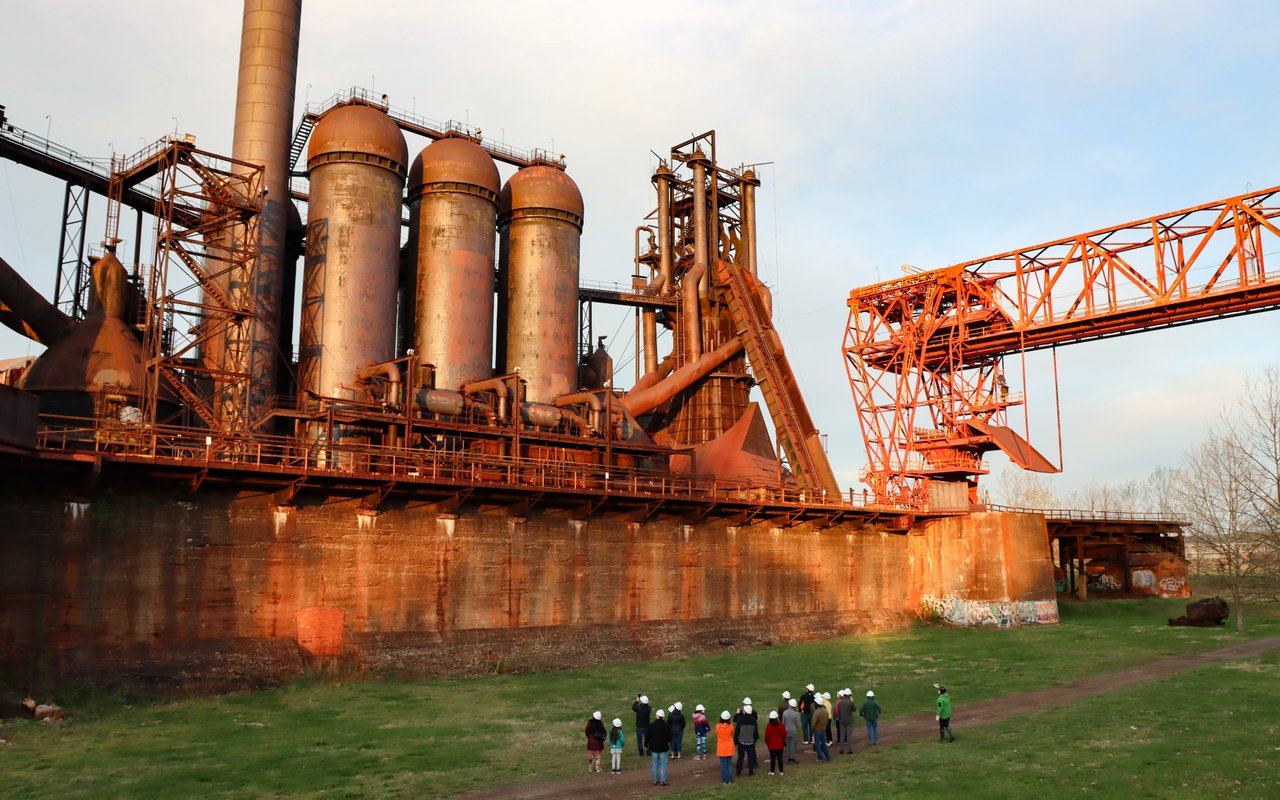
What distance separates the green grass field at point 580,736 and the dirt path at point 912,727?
29.7 inches

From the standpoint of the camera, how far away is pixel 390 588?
120 ft

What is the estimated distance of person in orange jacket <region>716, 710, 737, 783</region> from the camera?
783 inches

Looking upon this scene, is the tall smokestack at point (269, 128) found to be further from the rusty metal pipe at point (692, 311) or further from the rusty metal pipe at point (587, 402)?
the rusty metal pipe at point (692, 311)

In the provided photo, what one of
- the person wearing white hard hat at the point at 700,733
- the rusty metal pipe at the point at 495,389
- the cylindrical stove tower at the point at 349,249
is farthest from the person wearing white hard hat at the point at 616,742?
the cylindrical stove tower at the point at 349,249

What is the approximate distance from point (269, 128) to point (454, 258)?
1137cm

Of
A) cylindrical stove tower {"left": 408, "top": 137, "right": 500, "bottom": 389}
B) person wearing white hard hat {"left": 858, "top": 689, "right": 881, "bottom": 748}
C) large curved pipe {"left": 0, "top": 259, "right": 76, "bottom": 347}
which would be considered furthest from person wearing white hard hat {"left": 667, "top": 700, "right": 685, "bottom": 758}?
large curved pipe {"left": 0, "top": 259, "right": 76, "bottom": 347}

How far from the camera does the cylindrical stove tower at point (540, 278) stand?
2196 inches

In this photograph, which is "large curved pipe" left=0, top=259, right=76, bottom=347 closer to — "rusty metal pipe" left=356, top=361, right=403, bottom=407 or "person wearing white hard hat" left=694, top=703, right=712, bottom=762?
"rusty metal pipe" left=356, top=361, right=403, bottom=407

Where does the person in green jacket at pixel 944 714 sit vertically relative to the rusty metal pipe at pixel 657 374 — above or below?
below

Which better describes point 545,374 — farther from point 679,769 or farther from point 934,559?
point 679,769

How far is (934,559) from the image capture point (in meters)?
58.2

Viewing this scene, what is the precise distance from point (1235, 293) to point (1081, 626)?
19.7 m

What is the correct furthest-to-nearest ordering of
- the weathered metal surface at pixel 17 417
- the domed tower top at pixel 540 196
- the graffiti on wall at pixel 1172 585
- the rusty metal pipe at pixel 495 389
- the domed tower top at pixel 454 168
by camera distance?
the graffiti on wall at pixel 1172 585
the domed tower top at pixel 540 196
the domed tower top at pixel 454 168
the rusty metal pipe at pixel 495 389
the weathered metal surface at pixel 17 417

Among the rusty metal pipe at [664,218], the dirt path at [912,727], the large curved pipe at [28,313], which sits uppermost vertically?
the rusty metal pipe at [664,218]
